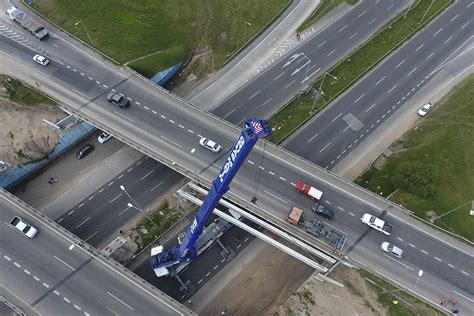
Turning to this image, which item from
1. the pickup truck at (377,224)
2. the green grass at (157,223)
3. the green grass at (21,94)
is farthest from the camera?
the green grass at (21,94)

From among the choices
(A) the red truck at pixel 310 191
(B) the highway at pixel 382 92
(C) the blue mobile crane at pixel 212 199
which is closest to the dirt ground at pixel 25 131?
(C) the blue mobile crane at pixel 212 199

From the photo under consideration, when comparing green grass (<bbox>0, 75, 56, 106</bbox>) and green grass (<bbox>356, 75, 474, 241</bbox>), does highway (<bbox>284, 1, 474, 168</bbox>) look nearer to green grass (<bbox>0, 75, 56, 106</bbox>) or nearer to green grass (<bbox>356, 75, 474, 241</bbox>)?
green grass (<bbox>356, 75, 474, 241</bbox>)

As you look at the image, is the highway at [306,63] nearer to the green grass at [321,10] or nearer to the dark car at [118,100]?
the green grass at [321,10]

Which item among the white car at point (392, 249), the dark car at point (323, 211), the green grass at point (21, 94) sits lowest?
the white car at point (392, 249)

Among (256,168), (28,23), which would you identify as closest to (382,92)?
(256,168)

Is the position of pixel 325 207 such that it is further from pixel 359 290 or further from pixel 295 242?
pixel 359 290

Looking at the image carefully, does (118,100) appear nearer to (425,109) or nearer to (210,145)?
(210,145)
